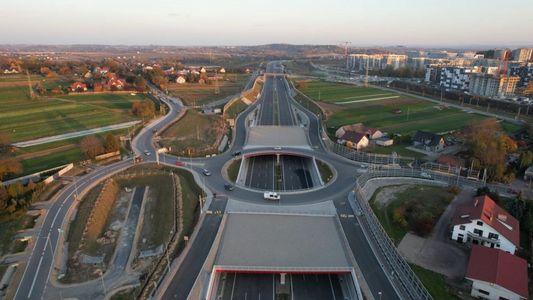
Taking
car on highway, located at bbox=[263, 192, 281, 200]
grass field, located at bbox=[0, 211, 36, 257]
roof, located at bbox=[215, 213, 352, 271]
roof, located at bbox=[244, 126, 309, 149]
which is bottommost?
grass field, located at bbox=[0, 211, 36, 257]

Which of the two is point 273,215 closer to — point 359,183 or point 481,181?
point 359,183

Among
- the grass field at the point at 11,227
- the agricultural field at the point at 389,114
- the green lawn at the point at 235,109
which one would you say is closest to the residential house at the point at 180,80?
the green lawn at the point at 235,109

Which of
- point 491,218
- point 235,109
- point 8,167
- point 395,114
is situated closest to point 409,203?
point 491,218

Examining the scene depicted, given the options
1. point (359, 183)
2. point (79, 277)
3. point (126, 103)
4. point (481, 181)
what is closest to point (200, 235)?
point (79, 277)

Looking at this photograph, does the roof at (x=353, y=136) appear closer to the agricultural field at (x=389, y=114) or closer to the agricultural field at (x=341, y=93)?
the agricultural field at (x=389, y=114)

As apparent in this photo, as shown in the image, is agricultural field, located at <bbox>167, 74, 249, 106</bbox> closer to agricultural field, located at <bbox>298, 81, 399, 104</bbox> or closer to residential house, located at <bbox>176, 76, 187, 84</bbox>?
residential house, located at <bbox>176, 76, 187, 84</bbox>

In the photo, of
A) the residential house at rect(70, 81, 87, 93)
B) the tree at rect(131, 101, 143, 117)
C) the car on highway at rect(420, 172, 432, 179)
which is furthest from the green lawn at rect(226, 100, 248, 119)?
the residential house at rect(70, 81, 87, 93)
